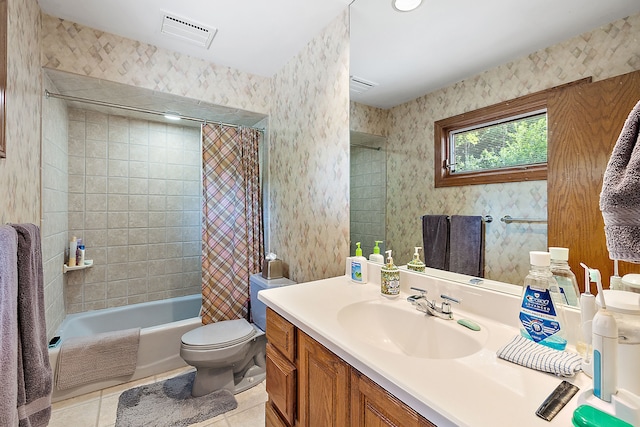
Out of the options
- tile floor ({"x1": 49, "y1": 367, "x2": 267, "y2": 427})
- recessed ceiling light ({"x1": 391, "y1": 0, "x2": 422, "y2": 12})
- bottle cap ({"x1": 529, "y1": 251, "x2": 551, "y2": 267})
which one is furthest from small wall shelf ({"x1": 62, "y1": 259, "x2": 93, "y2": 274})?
bottle cap ({"x1": 529, "y1": 251, "x2": 551, "y2": 267})

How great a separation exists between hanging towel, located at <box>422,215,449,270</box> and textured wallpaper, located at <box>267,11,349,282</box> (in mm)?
497

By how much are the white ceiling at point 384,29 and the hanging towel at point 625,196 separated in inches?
19.5

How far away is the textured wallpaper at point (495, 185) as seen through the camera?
763mm

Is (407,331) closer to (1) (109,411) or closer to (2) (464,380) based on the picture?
(2) (464,380)

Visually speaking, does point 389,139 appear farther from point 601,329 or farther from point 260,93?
point 260,93

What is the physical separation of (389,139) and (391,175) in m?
0.18

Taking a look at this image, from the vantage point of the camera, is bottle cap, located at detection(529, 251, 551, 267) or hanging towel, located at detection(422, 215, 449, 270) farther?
hanging towel, located at detection(422, 215, 449, 270)

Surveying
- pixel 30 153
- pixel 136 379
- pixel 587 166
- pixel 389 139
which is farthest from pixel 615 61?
pixel 136 379

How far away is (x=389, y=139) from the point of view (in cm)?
140

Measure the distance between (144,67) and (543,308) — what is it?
252cm

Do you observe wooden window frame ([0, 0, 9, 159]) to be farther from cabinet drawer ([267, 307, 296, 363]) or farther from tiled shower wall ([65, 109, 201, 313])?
tiled shower wall ([65, 109, 201, 313])

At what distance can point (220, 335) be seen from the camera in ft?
6.15

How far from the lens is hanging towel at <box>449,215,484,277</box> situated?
104 cm

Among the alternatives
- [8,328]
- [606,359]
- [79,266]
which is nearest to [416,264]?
[606,359]
